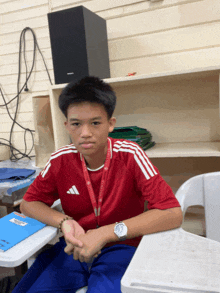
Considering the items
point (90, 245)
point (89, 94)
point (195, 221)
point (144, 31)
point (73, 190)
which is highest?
Answer: point (144, 31)

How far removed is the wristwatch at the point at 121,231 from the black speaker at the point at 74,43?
35.6 inches

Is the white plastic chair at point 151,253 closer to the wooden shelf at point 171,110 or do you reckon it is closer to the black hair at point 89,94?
the black hair at point 89,94

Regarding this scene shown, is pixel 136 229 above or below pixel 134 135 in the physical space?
below

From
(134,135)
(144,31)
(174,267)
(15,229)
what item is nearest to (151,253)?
(174,267)

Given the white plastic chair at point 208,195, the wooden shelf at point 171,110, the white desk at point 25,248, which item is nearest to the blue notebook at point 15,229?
the white desk at point 25,248

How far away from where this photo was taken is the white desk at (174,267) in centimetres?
52

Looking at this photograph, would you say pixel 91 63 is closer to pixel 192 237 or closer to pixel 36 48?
pixel 36 48

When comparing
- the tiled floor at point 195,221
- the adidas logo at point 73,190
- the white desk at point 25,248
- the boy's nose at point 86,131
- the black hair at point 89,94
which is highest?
the black hair at point 89,94

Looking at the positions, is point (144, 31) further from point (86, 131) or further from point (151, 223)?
point (151, 223)

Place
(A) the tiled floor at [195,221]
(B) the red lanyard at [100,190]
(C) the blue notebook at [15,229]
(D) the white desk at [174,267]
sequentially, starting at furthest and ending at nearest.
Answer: (A) the tiled floor at [195,221]
(B) the red lanyard at [100,190]
(C) the blue notebook at [15,229]
(D) the white desk at [174,267]

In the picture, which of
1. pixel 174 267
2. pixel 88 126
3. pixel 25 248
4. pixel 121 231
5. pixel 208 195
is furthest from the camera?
pixel 208 195

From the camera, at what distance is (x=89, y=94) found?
2.93 feet

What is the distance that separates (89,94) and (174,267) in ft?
2.07

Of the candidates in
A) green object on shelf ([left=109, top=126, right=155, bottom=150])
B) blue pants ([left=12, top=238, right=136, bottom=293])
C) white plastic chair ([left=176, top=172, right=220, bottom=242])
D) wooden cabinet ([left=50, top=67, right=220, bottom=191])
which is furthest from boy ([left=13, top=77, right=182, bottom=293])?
wooden cabinet ([left=50, top=67, right=220, bottom=191])
